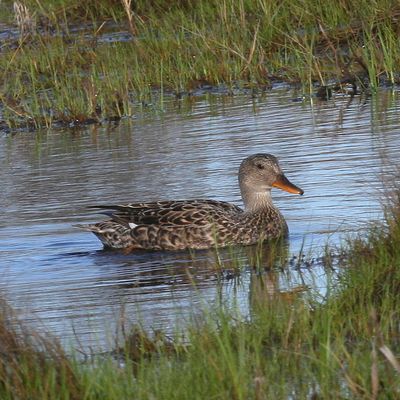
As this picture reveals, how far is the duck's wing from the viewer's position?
9.20 metres

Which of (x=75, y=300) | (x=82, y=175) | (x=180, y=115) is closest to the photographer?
(x=75, y=300)

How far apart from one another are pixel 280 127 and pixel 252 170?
243 cm

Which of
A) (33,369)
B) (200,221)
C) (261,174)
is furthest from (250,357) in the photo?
(261,174)

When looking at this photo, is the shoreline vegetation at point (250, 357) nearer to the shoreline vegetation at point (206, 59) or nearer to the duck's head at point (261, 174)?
the duck's head at point (261, 174)

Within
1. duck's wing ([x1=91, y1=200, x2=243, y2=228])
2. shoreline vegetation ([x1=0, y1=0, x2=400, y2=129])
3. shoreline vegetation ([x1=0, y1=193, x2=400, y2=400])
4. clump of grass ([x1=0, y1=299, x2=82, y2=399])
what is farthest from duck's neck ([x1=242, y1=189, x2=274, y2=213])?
clump of grass ([x1=0, y1=299, x2=82, y2=399])

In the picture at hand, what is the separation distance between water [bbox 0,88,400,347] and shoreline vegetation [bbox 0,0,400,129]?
13.6 inches

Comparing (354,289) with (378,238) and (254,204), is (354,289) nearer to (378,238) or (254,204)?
(378,238)

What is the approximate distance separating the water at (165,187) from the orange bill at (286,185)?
180 millimetres

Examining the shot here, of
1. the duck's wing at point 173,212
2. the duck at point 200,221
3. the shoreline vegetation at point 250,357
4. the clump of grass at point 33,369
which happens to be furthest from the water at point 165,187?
the clump of grass at point 33,369

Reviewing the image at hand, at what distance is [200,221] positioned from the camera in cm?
919

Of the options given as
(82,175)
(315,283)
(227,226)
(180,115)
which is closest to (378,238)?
(315,283)

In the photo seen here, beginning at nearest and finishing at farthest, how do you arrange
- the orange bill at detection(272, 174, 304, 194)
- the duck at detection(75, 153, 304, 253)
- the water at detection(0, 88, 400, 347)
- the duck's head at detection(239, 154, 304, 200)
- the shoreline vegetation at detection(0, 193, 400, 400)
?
the shoreline vegetation at detection(0, 193, 400, 400) → the water at detection(0, 88, 400, 347) → the duck at detection(75, 153, 304, 253) → the orange bill at detection(272, 174, 304, 194) → the duck's head at detection(239, 154, 304, 200)

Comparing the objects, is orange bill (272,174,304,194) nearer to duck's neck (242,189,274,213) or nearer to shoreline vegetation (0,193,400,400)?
duck's neck (242,189,274,213)

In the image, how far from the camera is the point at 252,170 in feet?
31.7
